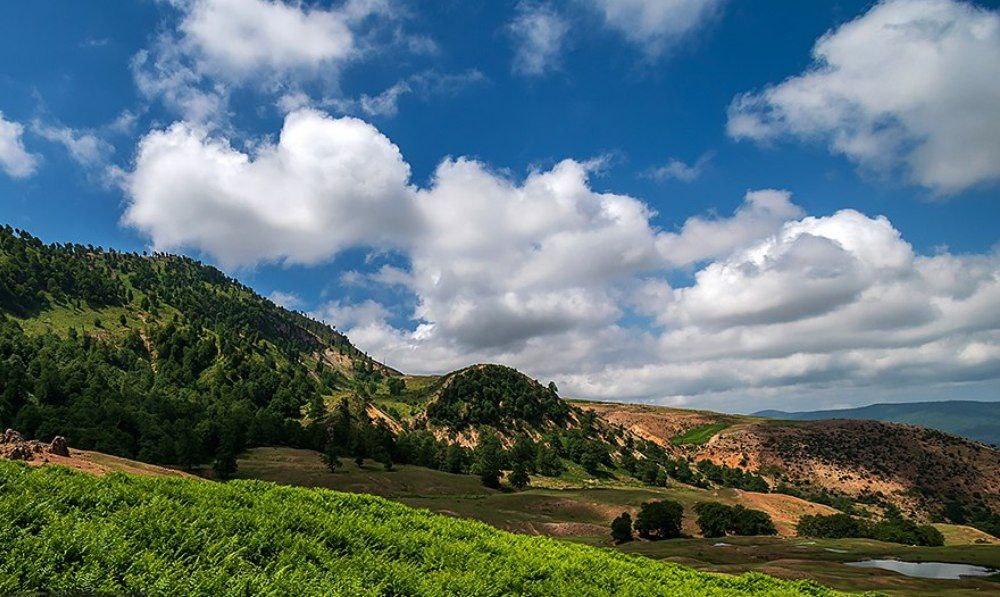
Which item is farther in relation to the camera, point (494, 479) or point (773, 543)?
point (494, 479)

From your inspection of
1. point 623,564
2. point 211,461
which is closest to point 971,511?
point 623,564

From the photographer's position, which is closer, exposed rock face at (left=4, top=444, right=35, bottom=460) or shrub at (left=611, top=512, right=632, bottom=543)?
exposed rock face at (left=4, top=444, right=35, bottom=460)

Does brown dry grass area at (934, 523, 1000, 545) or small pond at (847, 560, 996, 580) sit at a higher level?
small pond at (847, 560, 996, 580)

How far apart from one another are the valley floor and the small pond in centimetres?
264

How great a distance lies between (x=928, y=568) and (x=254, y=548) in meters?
86.6

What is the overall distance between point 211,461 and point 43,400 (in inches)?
2231

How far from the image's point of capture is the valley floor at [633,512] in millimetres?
56281

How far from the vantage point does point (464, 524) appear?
23.1 m

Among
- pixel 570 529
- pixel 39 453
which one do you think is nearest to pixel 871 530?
pixel 570 529

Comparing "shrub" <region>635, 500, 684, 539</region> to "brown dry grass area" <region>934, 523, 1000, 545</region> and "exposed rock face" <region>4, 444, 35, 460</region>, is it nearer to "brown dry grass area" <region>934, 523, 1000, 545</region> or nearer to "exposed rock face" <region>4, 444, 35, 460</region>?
"brown dry grass area" <region>934, 523, 1000, 545</region>

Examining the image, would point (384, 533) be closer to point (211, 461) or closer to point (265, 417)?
point (211, 461)

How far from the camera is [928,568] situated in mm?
67375

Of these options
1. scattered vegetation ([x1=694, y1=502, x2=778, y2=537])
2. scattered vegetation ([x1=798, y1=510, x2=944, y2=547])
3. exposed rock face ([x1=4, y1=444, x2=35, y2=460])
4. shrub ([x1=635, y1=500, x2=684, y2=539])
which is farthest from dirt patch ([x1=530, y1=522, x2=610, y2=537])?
exposed rock face ([x1=4, y1=444, x2=35, y2=460])

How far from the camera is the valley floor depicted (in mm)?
56281
